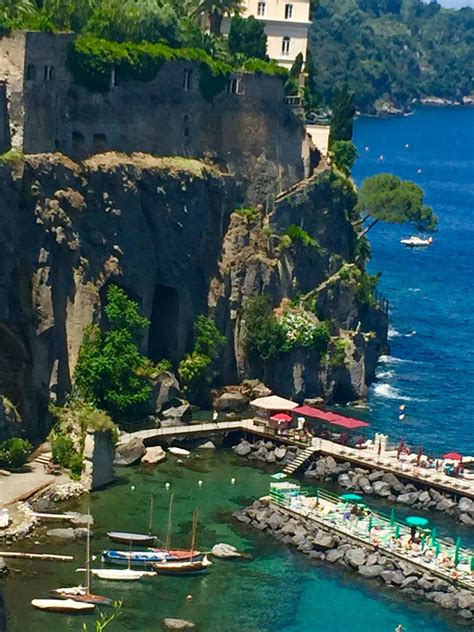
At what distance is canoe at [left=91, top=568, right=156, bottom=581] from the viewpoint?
9238 cm

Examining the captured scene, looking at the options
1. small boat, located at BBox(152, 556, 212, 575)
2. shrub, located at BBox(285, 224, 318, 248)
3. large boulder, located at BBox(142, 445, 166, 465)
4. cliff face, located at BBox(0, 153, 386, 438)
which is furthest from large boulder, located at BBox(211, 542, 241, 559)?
shrub, located at BBox(285, 224, 318, 248)

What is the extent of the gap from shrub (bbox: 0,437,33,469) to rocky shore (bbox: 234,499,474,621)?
1218 centimetres

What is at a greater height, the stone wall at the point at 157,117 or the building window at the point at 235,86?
the building window at the point at 235,86

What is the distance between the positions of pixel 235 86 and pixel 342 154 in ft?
43.4

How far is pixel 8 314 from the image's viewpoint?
109188mm

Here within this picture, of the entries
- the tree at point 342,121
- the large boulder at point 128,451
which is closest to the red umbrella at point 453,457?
the large boulder at point 128,451

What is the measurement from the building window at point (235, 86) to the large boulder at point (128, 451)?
91.6 ft

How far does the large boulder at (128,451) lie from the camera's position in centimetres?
10906

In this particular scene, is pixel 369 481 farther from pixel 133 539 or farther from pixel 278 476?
pixel 133 539

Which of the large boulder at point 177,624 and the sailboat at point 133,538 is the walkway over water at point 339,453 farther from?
the large boulder at point 177,624

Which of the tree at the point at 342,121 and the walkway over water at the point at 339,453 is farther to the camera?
the tree at the point at 342,121

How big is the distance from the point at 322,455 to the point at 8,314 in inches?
780

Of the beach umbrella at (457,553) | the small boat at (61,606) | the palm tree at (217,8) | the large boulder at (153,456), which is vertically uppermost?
the palm tree at (217,8)

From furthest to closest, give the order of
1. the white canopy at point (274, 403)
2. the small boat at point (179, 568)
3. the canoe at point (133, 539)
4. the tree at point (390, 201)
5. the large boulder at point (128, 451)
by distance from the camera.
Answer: the tree at point (390, 201), the white canopy at point (274, 403), the large boulder at point (128, 451), the canoe at point (133, 539), the small boat at point (179, 568)
